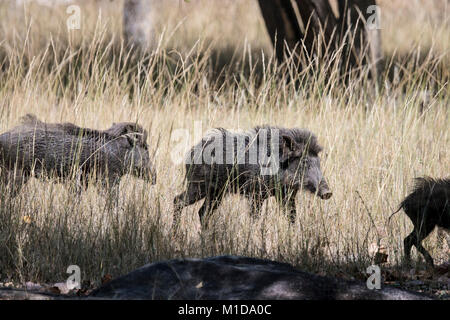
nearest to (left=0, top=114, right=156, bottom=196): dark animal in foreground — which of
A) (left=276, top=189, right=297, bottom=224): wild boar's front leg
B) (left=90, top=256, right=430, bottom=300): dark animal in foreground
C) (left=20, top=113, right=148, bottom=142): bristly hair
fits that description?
(left=20, top=113, right=148, bottom=142): bristly hair

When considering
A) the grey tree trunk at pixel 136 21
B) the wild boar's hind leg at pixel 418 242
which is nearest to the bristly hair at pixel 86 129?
the wild boar's hind leg at pixel 418 242

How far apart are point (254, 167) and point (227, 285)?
6.53 ft

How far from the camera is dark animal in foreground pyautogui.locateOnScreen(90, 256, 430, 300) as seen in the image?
3.46 metres

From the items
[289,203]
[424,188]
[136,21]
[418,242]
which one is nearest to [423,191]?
[424,188]

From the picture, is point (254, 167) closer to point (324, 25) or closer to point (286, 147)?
point (286, 147)

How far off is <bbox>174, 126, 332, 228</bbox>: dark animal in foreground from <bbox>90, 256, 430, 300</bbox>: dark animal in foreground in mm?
1595

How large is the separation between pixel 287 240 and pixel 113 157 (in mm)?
1739

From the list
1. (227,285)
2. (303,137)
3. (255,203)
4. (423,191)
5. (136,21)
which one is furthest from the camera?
(136,21)

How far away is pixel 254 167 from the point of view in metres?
5.44

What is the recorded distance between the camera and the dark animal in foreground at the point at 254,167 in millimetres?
5352

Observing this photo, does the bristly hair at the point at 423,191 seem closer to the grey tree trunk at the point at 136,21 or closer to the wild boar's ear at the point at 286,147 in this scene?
the wild boar's ear at the point at 286,147

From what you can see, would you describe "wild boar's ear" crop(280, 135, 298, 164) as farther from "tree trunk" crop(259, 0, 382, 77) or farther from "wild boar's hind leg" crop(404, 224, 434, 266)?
"tree trunk" crop(259, 0, 382, 77)
